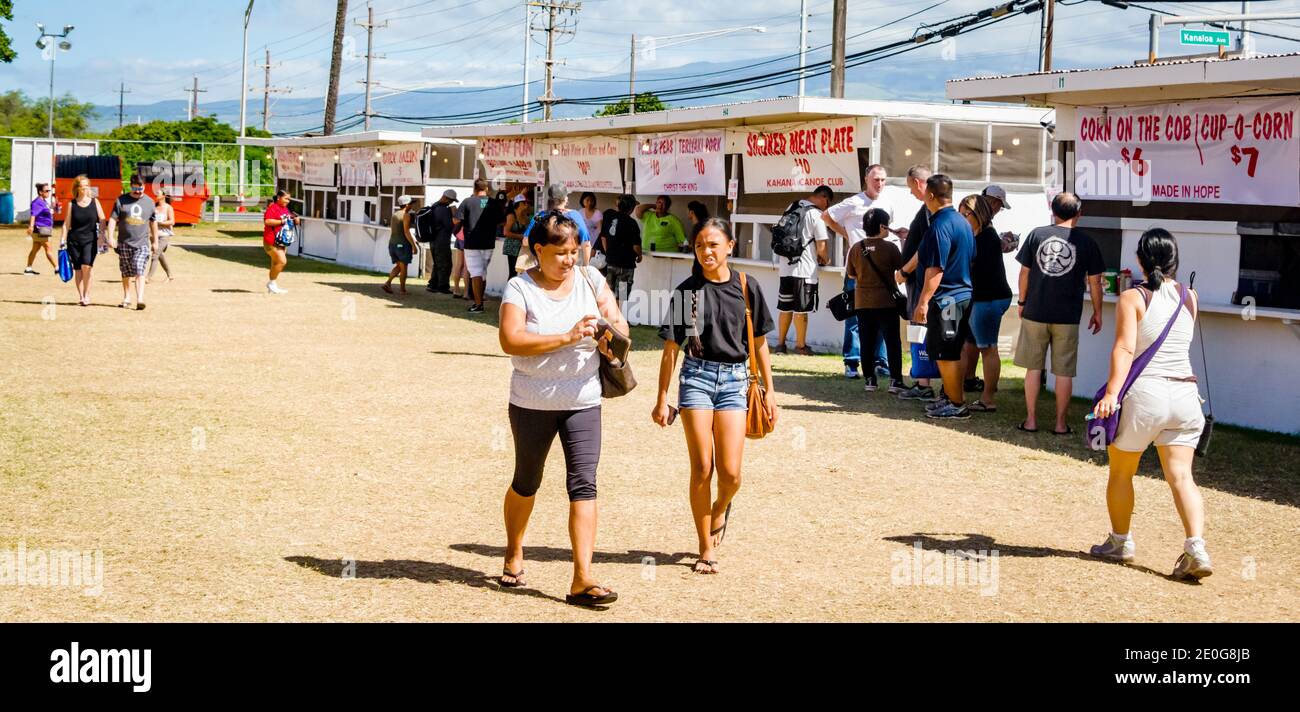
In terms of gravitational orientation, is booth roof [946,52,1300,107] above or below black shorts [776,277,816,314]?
above

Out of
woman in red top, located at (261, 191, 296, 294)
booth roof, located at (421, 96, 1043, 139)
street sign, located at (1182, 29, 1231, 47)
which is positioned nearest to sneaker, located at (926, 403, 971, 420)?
booth roof, located at (421, 96, 1043, 139)

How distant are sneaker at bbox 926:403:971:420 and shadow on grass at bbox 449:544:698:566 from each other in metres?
4.89

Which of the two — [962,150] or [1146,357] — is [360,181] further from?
[1146,357]

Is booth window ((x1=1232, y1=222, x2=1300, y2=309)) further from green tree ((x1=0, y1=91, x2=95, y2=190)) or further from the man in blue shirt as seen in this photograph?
green tree ((x1=0, y1=91, x2=95, y2=190))

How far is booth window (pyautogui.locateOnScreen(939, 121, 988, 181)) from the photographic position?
1664 centimetres

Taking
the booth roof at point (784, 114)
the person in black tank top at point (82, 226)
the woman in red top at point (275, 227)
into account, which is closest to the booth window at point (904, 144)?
the booth roof at point (784, 114)

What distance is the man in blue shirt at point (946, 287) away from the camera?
11.2 metres

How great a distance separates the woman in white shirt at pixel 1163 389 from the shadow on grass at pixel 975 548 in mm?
518

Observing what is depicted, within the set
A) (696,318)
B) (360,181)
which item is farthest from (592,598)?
(360,181)

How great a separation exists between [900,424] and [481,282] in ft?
37.5

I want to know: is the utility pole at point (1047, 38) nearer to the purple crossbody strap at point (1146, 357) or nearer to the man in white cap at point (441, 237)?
the man in white cap at point (441, 237)
